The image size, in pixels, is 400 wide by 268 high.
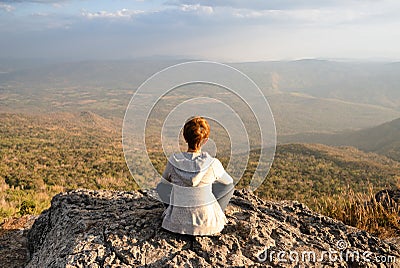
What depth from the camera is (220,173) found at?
14.1ft

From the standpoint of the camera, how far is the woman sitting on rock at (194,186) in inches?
164

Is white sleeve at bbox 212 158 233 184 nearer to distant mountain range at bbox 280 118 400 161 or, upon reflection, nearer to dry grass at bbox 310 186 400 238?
dry grass at bbox 310 186 400 238

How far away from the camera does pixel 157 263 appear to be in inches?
164

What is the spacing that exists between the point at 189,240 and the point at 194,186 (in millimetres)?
746

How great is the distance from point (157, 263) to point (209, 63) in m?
2.43

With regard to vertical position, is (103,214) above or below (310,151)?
above

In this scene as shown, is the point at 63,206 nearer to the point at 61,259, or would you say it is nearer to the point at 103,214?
the point at 103,214

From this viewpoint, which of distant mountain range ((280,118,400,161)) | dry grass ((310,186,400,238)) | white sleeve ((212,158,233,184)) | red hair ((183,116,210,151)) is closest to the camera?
red hair ((183,116,210,151))

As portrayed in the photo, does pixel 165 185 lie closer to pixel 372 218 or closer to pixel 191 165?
pixel 191 165

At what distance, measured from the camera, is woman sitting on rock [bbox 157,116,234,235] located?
4160 millimetres

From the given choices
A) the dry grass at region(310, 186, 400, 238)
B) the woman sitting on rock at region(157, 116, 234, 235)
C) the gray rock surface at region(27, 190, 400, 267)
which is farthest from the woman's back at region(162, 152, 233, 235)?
the dry grass at region(310, 186, 400, 238)

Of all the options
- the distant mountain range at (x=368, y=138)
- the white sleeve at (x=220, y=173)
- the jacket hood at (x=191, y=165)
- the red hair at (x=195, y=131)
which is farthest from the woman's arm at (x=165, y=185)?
Result: the distant mountain range at (x=368, y=138)

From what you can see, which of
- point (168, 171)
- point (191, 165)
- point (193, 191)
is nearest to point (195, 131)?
point (191, 165)

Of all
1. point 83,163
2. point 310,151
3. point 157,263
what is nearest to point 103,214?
point 157,263
